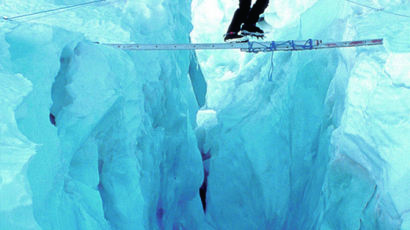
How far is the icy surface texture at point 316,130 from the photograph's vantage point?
3955 mm

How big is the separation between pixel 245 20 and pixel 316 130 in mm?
4067

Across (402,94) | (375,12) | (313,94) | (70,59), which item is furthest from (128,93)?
(313,94)

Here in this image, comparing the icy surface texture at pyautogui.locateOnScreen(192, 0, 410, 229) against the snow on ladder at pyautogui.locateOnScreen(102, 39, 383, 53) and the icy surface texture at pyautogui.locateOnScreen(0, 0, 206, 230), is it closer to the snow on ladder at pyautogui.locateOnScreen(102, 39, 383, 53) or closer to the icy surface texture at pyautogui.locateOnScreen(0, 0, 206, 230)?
the snow on ladder at pyautogui.locateOnScreen(102, 39, 383, 53)

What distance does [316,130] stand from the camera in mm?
7141

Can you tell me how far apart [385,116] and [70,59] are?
292cm

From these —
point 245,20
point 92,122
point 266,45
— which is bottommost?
point 92,122

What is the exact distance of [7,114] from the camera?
2432 millimetres

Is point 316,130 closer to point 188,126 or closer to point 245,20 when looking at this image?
point 188,126

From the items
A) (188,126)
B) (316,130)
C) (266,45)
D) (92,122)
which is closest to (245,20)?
(188,126)

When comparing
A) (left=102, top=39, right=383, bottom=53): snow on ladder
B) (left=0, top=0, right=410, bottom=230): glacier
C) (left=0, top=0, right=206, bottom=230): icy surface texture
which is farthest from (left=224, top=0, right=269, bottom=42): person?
(left=102, top=39, right=383, bottom=53): snow on ladder

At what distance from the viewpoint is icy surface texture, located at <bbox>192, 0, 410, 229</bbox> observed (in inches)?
156

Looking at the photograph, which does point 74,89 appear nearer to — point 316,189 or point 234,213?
point 316,189

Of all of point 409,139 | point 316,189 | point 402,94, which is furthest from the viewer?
point 316,189

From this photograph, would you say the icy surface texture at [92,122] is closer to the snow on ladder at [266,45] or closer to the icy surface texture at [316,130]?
the snow on ladder at [266,45]
